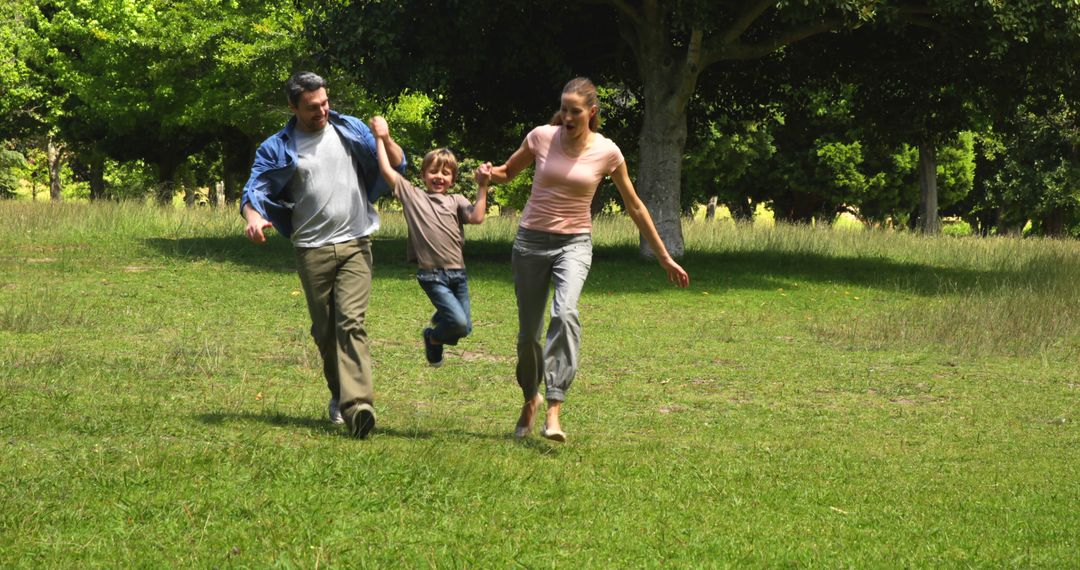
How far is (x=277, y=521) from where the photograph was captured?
5.31 meters

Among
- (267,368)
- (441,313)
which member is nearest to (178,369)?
(267,368)

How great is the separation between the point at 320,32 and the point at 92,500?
17630 mm

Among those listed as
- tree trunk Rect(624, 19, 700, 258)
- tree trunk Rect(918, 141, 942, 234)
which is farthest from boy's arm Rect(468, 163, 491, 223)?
tree trunk Rect(918, 141, 942, 234)

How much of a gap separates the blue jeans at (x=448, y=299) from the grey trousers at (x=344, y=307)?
586 mm

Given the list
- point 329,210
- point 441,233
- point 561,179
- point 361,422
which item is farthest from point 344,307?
point 561,179

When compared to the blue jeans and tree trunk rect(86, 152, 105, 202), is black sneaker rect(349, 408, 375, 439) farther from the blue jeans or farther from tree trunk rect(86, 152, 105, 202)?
tree trunk rect(86, 152, 105, 202)

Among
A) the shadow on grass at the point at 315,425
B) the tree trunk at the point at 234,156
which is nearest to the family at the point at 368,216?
the shadow on grass at the point at 315,425

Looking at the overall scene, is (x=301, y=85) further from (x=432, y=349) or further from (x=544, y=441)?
(x=544, y=441)

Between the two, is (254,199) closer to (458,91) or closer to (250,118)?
(458,91)

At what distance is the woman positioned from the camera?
7.18 metres

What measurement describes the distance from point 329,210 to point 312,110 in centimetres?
57

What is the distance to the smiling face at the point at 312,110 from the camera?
7113 millimetres

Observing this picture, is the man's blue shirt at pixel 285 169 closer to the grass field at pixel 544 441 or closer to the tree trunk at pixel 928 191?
the grass field at pixel 544 441

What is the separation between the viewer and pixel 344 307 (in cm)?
736
